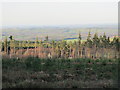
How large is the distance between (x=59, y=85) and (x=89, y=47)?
31.5 feet

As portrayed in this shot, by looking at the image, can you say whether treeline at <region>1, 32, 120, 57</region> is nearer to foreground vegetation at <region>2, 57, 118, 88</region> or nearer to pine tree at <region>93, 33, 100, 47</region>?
pine tree at <region>93, 33, 100, 47</region>

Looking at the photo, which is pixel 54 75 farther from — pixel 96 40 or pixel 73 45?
pixel 73 45

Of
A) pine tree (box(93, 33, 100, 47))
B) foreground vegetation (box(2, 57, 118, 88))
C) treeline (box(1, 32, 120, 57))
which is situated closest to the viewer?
Result: foreground vegetation (box(2, 57, 118, 88))

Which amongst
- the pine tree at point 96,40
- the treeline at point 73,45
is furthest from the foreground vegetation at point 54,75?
the pine tree at point 96,40

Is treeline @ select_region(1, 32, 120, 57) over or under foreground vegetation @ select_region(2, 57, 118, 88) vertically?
over

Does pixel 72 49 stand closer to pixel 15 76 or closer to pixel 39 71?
pixel 39 71

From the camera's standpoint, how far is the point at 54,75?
5453 mm

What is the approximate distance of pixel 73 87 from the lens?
4.29 metres

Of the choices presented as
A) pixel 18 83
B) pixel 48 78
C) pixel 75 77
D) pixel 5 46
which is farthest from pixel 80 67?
pixel 5 46

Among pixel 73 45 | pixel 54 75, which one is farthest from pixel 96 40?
pixel 54 75

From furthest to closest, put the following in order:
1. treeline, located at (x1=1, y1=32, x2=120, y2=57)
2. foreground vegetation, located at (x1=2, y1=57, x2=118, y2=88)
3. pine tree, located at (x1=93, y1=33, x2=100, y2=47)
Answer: pine tree, located at (x1=93, y1=33, x2=100, y2=47) < treeline, located at (x1=1, y1=32, x2=120, y2=57) < foreground vegetation, located at (x1=2, y1=57, x2=118, y2=88)

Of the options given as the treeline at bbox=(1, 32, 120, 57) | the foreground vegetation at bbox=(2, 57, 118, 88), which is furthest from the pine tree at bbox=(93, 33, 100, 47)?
the foreground vegetation at bbox=(2, 57, 118, 88)

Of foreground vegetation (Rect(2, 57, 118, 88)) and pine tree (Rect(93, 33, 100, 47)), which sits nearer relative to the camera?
foreground vegetation (Rect(2, 57, 118, 88))

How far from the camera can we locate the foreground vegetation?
4.45 meters
